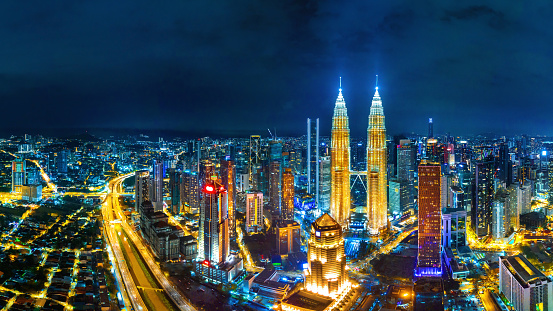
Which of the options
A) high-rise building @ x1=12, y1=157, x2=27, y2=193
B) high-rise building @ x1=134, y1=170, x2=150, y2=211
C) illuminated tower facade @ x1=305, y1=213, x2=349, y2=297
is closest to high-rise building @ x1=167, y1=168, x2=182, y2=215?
high-rise building @ x1=134, y1=170, x2=150, y2=211

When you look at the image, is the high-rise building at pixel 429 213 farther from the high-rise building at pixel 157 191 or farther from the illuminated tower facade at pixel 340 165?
the high-rise building at pixel 157 191

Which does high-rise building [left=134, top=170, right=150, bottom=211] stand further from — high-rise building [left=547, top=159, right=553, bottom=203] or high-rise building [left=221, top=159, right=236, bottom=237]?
high-rise building [left=547, top=159, right=553, bottom=203]

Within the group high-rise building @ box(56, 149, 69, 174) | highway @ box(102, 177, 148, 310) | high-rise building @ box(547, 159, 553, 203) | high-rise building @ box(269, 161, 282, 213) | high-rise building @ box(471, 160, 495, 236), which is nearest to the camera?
highway @ box(102, 177, 148, 310)

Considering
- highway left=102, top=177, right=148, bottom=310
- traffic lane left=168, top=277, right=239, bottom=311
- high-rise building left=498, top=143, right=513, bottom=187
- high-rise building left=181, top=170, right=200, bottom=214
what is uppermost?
high-rise building left=498, top=143, right=513, bottom=187

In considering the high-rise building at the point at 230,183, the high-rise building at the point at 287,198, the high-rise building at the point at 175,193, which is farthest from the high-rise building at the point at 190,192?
the high-rise building at the point at 287,198

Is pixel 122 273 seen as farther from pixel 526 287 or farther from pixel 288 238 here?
pixel 526 287
